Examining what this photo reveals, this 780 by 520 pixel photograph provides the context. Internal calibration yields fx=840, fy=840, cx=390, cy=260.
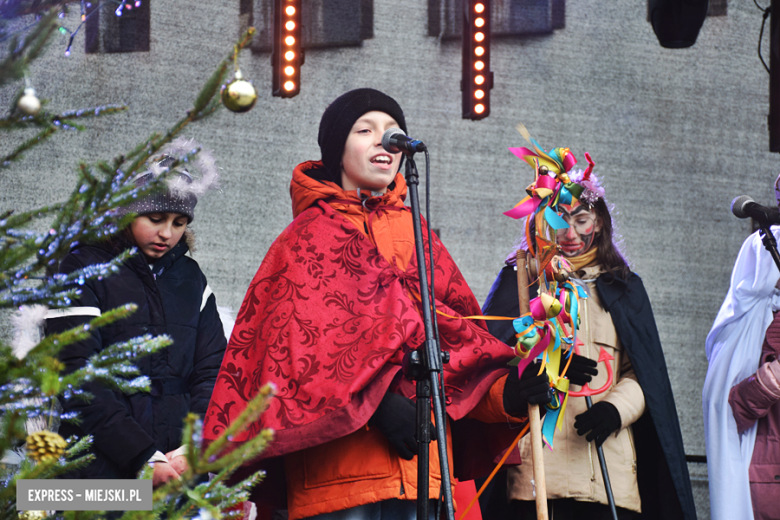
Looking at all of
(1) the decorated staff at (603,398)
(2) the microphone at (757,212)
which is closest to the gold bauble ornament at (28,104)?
(1) the decorated staff at (603,398)

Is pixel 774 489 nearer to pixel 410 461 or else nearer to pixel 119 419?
pixel 410 461

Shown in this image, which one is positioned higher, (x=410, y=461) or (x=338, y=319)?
(x=338, y=319)

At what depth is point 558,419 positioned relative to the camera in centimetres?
234

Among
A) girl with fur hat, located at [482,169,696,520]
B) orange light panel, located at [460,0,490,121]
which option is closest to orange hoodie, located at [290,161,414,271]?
girl with fur hat, located at [482,169,696,520]

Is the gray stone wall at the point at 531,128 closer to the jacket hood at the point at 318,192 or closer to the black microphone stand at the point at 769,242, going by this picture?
the black microphone stand at the point at 769,242

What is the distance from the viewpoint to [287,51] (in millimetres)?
4066

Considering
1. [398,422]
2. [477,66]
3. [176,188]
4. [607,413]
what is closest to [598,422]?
[607,413]

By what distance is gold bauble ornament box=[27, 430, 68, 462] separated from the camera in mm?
1215

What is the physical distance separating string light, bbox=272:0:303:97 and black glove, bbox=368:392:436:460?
230 cm

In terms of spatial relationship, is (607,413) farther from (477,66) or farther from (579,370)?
(477,66)

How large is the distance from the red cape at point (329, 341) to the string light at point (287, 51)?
70.5 inches

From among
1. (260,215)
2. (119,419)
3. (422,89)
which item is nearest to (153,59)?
(260,215)

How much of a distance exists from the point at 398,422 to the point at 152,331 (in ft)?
2.99

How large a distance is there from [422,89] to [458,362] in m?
2.65
